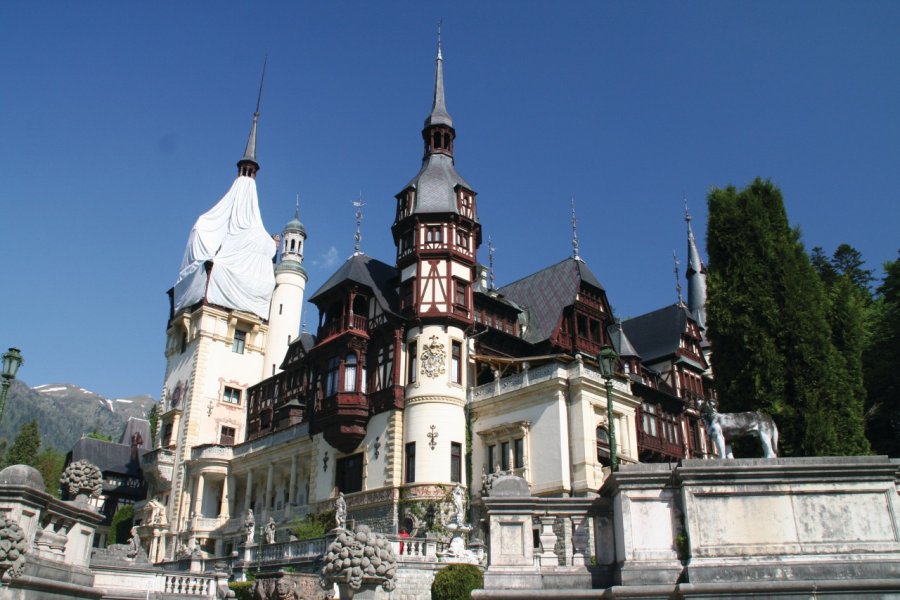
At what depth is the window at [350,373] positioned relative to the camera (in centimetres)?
4109

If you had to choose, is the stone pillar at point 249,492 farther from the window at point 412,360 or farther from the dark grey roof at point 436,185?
the dark grey roof at point 436,185

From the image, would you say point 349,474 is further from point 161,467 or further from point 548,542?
point 548,542

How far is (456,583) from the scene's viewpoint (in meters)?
23.2

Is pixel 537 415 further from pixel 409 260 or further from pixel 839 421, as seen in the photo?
pixel 839 421

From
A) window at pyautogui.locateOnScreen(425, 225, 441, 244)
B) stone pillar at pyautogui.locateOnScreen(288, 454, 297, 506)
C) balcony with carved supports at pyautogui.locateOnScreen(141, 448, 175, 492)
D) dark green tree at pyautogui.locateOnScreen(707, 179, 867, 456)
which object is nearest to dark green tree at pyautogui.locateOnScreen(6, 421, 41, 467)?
balcony with carved supports at pyautogui.locateOnScreen(141, 448, 175, 492)

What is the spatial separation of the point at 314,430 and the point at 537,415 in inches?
524

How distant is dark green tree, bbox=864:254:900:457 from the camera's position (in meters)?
31.2

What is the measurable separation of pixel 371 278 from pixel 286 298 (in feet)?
74.6

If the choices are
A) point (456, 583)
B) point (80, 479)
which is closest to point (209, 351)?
point (80, 479)

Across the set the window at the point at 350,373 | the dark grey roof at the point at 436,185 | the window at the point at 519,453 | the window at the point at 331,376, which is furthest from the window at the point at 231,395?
the window at the point at 519,453

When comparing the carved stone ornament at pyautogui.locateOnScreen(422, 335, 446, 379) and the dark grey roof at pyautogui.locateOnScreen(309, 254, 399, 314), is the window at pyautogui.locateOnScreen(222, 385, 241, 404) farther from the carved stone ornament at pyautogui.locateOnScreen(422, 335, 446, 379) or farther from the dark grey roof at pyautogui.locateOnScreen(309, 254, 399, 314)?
the carved stone ornament at pyautogui.locateOnScreen(422, 335, 446, 379)

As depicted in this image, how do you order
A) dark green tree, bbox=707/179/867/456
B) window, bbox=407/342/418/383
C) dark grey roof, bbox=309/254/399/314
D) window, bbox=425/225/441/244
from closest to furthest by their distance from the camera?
1. dark green tree, bbox=707/179/867/456
2. window, bbox=407/342/418/383
3. window, bbox=425/225/441/244
4. dark grey roof, bbox=309/254/399/314

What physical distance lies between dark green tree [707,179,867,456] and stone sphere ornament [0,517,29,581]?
17887 millimetres

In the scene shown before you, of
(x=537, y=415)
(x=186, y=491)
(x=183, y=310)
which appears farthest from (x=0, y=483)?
(x=183, y=310)
